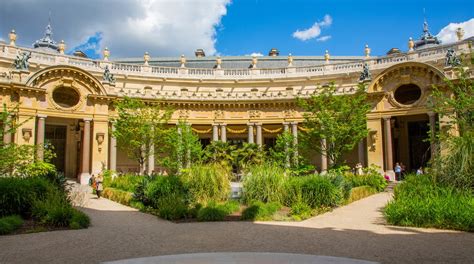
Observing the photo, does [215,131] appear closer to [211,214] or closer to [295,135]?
[295,135]

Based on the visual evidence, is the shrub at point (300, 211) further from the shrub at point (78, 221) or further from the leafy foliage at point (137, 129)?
the leafy foliage at point (137, 129)

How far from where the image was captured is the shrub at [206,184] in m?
15.2

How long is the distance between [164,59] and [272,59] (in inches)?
529

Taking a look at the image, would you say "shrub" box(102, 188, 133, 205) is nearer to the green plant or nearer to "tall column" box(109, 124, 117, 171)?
the green plant

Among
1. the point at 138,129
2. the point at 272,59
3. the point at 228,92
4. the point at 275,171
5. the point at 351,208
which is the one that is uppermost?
the point at 272,59

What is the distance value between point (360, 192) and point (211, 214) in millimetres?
9357

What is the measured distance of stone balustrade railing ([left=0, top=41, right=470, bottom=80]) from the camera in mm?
32062

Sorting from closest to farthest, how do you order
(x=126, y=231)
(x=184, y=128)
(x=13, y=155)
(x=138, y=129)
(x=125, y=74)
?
(x=126, y=231)
(x=13, y=155)
(x=138, y=129)
(x=184, y=128)
(x=125, y=74)

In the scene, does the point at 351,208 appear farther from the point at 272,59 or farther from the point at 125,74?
the point at 272,59

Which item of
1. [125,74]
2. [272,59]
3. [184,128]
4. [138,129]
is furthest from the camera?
[272,59]

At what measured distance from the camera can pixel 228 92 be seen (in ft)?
125

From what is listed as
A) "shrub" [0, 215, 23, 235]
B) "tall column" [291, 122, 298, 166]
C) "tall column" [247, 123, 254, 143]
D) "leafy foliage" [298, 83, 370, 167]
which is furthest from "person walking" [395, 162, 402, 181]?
"shrub" [0, 215, 23, 235]

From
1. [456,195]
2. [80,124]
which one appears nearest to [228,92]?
[80,124]

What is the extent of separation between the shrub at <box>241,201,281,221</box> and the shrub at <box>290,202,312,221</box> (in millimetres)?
760
